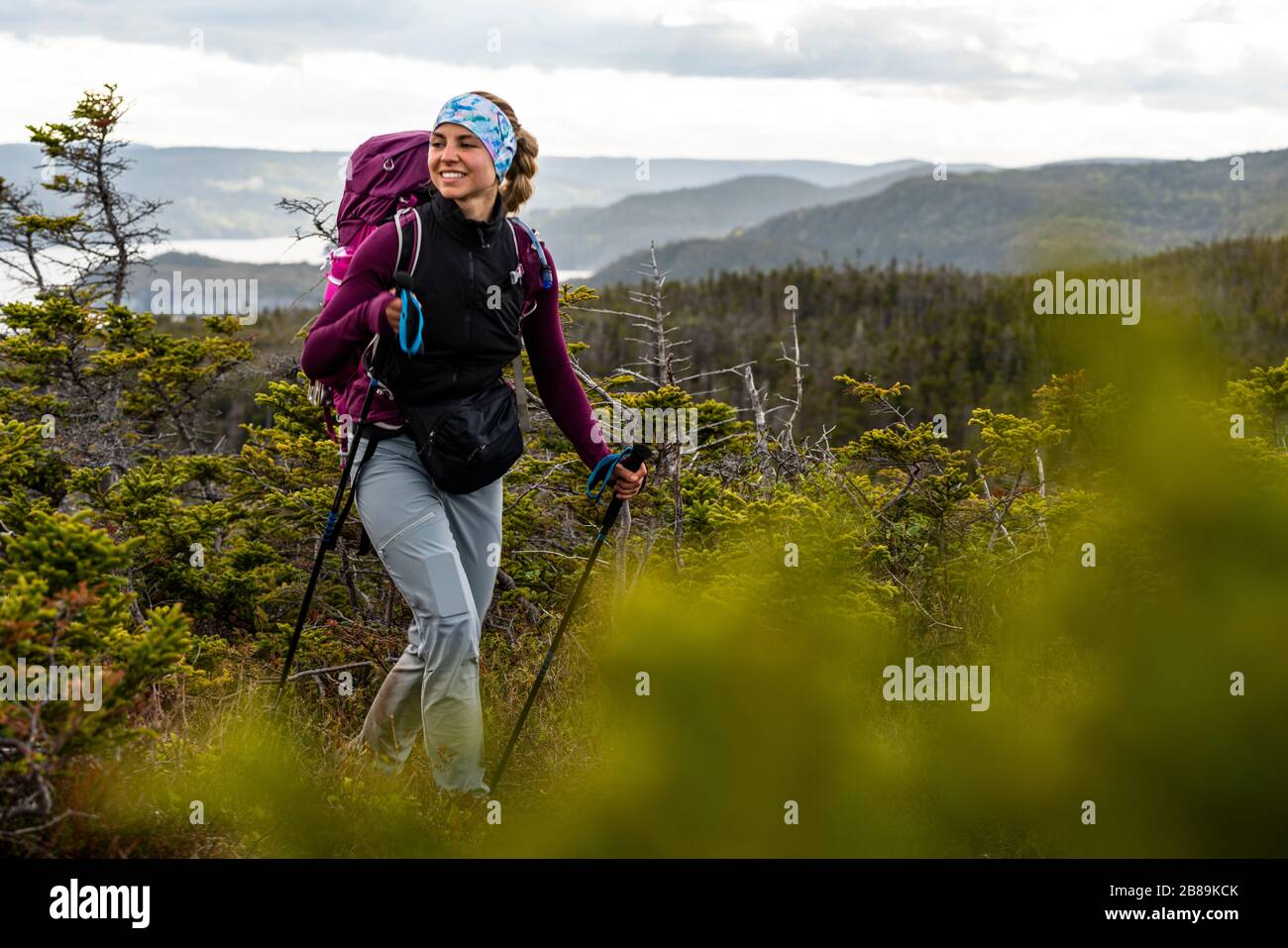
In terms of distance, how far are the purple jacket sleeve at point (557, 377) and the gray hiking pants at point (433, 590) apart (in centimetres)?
49

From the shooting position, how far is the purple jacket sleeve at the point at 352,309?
3.18 metres

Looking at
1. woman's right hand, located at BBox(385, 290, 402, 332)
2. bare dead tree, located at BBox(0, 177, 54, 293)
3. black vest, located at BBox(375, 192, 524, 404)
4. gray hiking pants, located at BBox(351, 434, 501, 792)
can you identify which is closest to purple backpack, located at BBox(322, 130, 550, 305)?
black vest, located at BBox(375, 192, 524, 404)

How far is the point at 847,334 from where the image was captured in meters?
85.1

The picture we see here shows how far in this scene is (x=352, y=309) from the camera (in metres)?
3.19

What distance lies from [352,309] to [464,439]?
0.49 meters

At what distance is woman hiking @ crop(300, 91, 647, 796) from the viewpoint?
324cm

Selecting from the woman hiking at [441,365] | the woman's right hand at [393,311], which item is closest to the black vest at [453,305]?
the woman hiking at [441,365]

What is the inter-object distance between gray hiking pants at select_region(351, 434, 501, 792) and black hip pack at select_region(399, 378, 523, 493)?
9cm

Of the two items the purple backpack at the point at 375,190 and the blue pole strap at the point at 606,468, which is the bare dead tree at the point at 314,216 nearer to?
the purple backpack at the point at 375,190

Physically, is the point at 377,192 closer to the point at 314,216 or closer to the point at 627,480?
the point at 627,480

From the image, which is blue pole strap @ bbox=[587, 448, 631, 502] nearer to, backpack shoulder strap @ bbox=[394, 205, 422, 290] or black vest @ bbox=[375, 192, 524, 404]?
black vest @ bbox=[375, 192, 524, 404]
